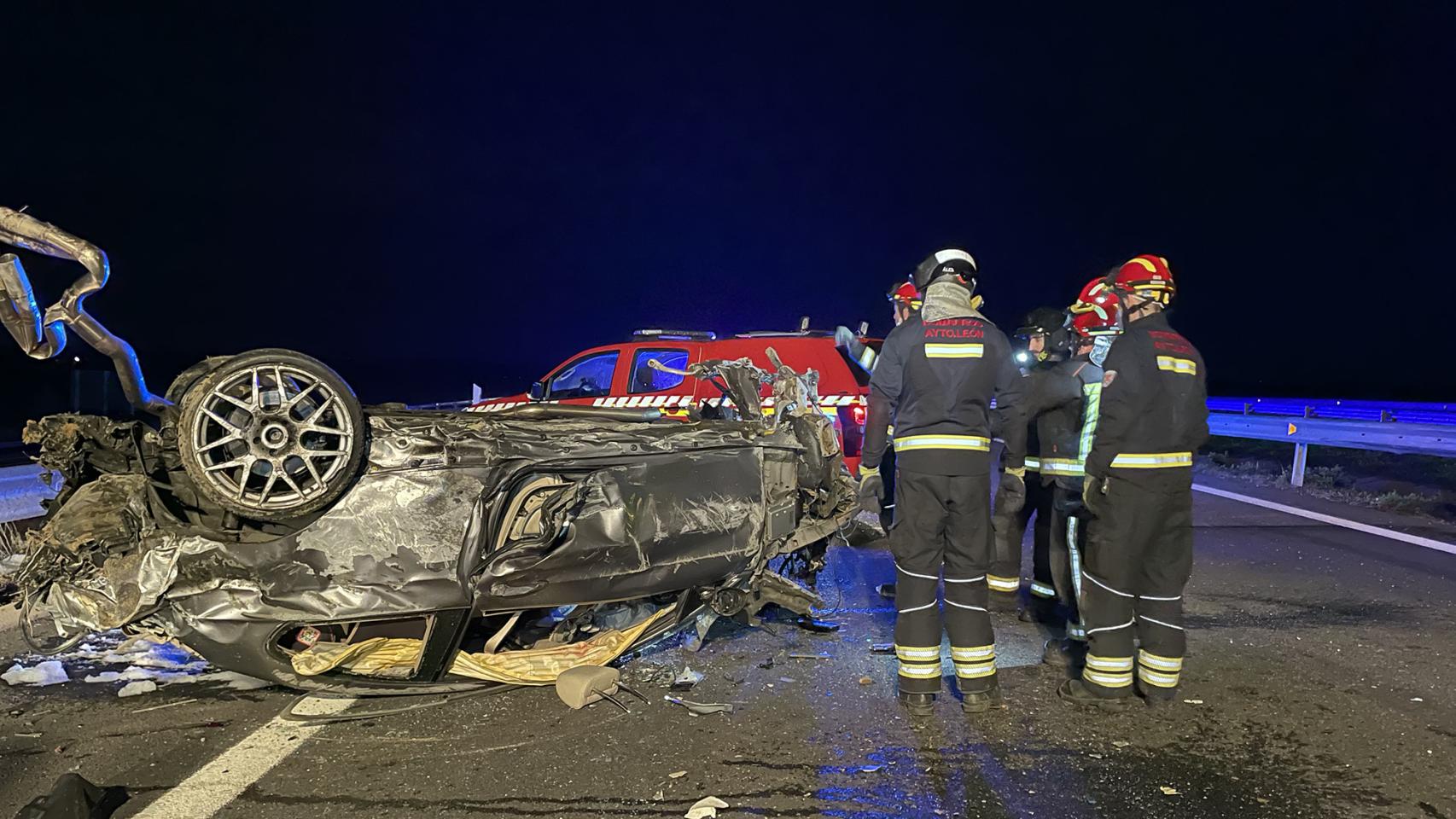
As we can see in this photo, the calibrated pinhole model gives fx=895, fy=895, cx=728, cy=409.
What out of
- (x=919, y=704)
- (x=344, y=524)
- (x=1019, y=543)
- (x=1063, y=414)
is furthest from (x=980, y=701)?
(x=344, y=524)

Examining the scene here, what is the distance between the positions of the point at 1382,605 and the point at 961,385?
327cm

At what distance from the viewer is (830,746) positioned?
10.9ft

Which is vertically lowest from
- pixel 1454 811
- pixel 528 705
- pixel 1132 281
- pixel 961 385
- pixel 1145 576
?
pixel 528 705

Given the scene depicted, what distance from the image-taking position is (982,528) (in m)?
3.87

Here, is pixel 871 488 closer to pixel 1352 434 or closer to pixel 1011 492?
pixel 1011 492

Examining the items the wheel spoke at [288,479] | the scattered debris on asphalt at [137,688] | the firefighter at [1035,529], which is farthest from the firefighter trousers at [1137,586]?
the scattered debris on asphalt at [137,688]

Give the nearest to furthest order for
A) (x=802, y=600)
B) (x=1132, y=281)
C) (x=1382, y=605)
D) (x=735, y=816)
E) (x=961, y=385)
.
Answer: (x=735, y=816), (x=961, y=385), (x=1132, y=281), (x=802, y=600), (x=1382, y=605)

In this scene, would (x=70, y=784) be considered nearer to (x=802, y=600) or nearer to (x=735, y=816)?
(x=735, y=816)

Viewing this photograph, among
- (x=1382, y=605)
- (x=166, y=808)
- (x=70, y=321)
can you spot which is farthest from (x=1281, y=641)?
(x=70, y=321)

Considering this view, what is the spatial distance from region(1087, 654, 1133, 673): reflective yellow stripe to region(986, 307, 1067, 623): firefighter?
1134 mm

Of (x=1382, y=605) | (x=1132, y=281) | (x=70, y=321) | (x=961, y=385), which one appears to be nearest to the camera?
(x=70, y=321)

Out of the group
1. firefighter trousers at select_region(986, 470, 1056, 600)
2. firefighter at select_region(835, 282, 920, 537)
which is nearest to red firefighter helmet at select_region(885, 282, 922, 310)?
firefighter at select_region(835, 282, 920, 537)

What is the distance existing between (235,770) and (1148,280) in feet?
13.6

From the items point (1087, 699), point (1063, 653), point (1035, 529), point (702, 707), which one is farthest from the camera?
point (1035, 529)
